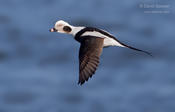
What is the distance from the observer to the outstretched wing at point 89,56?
536 cm

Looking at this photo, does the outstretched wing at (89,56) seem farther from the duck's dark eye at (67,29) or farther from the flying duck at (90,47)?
the duck's dark eye at (67,29)

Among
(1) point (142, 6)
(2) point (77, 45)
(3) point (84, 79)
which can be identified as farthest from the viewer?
(1) point (142, 6)

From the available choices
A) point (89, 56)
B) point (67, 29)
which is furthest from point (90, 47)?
point (67, 29)

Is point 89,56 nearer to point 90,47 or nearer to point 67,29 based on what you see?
point 90,47

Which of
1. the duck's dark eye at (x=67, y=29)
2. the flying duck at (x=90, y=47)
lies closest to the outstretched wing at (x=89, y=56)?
the flying duck at (x=90, y=47)

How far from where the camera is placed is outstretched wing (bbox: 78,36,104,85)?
536cm

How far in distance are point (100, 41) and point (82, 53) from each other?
0.21 meters

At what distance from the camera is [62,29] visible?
254 inches

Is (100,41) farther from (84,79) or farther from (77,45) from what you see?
(77,45)

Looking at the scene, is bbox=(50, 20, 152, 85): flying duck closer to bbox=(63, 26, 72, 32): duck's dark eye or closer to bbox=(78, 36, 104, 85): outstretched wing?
bbox=(78, 36, 104, 85): outstretched wing

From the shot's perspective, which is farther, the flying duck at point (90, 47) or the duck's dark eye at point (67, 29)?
the duck's dark eye at point (67, 29)

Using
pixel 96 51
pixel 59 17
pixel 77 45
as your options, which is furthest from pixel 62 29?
pixel 59 17

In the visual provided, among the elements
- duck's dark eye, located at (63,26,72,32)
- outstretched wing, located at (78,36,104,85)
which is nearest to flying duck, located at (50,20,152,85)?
outstretched wing, located at (78,36,104,85)

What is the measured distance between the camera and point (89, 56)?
545 centimetres
